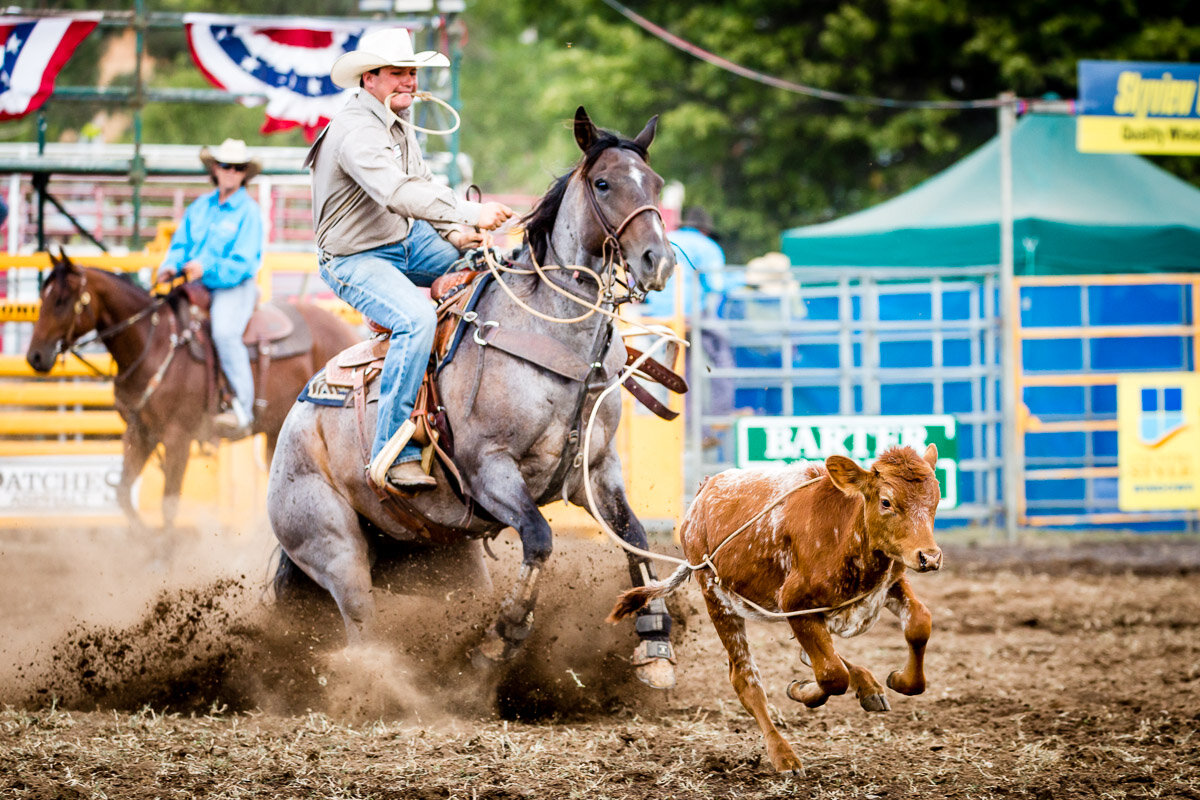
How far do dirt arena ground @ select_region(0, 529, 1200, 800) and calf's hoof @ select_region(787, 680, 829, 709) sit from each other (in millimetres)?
231

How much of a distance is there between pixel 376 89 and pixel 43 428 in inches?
263

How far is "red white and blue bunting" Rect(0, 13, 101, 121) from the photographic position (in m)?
10.7

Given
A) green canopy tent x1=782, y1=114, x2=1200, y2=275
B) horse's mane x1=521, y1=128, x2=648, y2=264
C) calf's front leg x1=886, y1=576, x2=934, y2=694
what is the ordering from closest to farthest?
calf's front leg x1=886, y1=576, x2=934, y2=694 → horse's mane x1=521, y1=128, x2=648, y2=264 → green canopy tent x1=782, y1=114, x2=1200, y2=275

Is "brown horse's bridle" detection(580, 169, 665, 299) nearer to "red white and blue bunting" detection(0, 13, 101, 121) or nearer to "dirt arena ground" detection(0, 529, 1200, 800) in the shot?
"dirt arena ground" detection(0, 529, 1200, 800)

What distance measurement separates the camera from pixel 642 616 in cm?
496

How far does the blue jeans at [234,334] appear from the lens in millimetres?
8945

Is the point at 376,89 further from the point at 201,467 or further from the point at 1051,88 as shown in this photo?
the point at 1051,88

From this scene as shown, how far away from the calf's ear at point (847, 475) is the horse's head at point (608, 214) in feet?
3.08

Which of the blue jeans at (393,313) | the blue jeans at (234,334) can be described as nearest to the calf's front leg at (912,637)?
the blue jeans at (393,313)

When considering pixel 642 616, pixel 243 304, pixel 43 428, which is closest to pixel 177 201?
pixel 43 428

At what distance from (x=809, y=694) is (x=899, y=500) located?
0.73 metres

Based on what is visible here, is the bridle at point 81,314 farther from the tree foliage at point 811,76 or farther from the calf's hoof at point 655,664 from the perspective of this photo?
the tree foliage at point 811,76

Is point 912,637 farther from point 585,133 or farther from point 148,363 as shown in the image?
point 148,363

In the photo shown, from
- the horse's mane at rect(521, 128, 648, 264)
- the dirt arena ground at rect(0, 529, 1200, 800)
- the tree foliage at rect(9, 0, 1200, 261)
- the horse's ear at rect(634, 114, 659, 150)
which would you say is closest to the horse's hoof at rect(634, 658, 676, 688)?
the dirt arena ground at rect(0, 529, 1200, 800)
